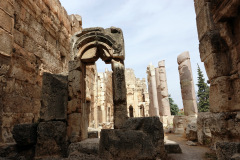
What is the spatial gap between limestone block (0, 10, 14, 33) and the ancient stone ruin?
1cm

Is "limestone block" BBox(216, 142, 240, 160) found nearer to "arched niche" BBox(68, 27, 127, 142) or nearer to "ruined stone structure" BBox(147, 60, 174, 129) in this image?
"arched niche" BBox(68, 27, 127, 142)

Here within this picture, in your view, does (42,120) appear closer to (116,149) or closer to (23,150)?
(23,150)

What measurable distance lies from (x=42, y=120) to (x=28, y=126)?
0.31m

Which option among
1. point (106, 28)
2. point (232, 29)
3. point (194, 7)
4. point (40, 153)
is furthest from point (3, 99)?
point (194, 7)

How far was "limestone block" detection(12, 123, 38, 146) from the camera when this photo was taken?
11.3ft

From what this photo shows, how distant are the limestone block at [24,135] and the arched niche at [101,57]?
770 mm

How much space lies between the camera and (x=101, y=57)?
177 inches

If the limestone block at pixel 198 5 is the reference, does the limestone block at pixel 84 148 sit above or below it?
below

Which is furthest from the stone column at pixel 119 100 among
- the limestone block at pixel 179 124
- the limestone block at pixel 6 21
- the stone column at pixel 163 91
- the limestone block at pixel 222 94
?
the stone column at pixel 163 91

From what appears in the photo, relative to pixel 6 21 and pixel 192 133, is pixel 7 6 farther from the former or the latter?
pixel 192 133

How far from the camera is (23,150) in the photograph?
3.60 m

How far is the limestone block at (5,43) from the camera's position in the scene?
13.1ft

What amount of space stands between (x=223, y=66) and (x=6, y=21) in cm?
539

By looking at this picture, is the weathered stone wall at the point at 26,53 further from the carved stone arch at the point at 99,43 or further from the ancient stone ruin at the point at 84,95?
the carved stone arch at the point at 99,43
